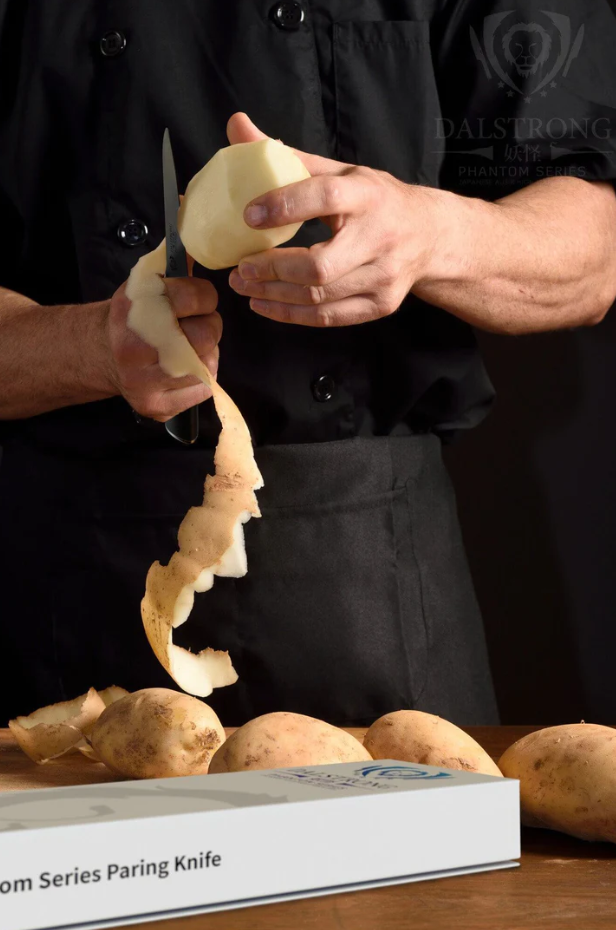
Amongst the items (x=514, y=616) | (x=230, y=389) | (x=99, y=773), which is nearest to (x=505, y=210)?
(x=230, y=389)

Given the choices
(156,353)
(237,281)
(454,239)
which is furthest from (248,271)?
(454,239)

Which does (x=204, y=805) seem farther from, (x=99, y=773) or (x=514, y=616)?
(x=514, y=616)

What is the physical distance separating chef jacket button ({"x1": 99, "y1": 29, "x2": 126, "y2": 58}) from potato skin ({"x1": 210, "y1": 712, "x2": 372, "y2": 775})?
0.73 m

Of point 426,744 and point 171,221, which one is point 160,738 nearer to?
point 426,744

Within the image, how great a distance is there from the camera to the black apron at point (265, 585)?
1.13 m

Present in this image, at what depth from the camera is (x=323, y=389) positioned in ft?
3.76

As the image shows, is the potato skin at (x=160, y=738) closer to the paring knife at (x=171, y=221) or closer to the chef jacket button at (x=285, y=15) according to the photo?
the paring knife at (x=171, y=221)

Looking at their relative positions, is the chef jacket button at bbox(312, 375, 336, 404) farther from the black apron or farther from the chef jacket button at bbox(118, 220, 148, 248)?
the chef jacket button at bbox(118, 220, 148, 248)

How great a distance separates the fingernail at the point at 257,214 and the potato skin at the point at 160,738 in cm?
36

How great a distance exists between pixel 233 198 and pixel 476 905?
→ 51 cm

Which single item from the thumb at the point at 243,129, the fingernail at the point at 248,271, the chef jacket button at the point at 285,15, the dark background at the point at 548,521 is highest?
the chef jacket button at the point at 285,15

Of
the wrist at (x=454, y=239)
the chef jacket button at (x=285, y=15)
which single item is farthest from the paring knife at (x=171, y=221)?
the chef jacket button at (x=285, y=15)

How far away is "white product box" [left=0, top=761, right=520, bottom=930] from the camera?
0.50m

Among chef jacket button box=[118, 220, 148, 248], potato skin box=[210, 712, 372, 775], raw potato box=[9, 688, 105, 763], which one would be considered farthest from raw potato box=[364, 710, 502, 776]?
chef jacket button box=[118, 220, 148, 248]
